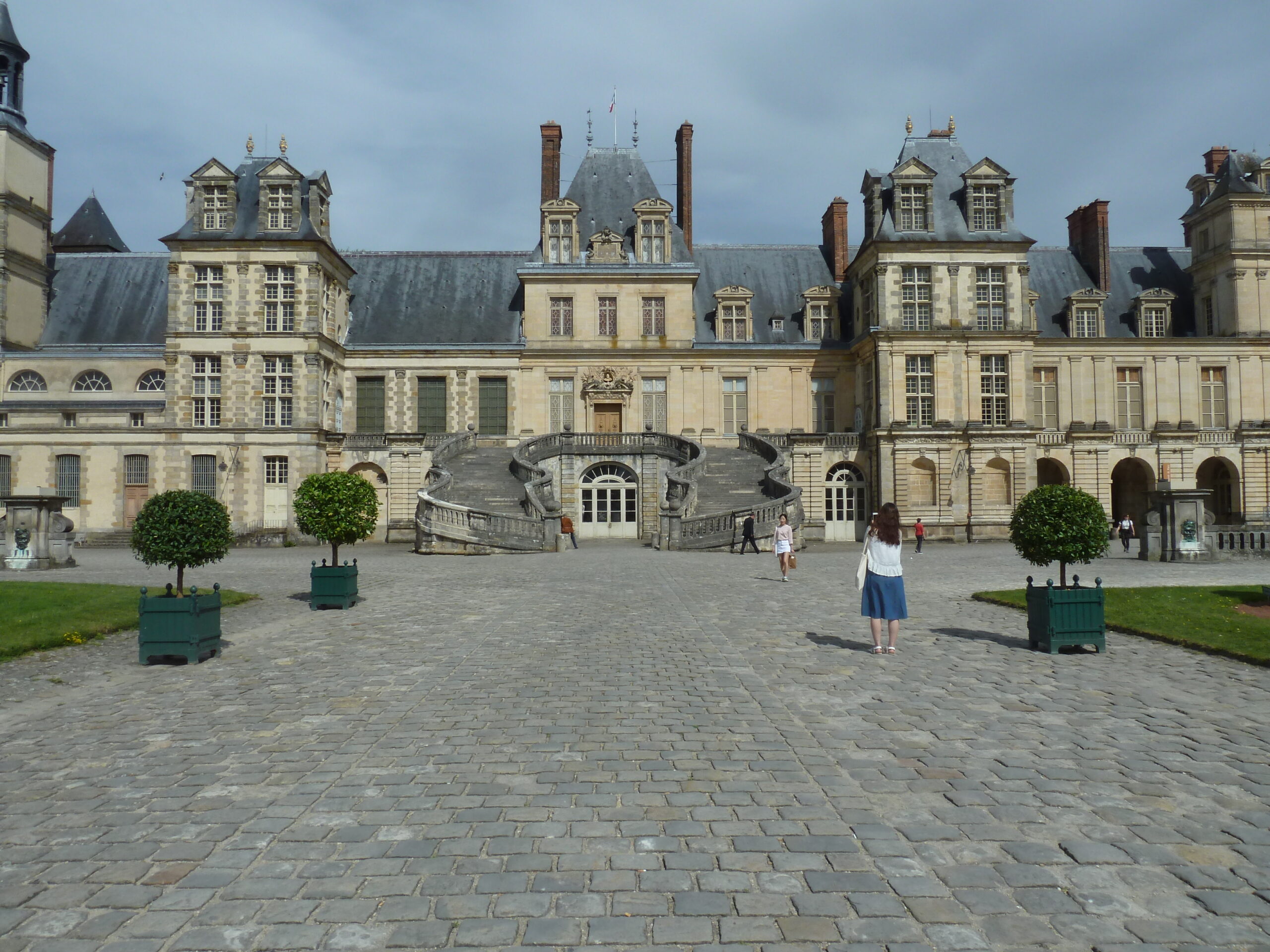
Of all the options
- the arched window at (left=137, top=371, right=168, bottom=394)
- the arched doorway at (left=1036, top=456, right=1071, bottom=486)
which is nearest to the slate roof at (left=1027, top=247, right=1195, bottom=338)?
the arched doorway at (left=1036, top=456, right=1071, bottom=486)

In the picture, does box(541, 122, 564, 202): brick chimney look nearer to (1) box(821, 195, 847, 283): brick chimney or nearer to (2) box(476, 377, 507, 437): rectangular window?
(2) box(476, 377, 507, 437): rectangular window

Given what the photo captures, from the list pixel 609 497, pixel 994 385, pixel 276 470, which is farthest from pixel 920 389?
pixel 276 470

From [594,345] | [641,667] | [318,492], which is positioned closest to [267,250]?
[594,345]

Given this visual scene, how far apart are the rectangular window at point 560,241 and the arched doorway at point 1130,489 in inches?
1045

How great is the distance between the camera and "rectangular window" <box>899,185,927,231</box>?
115 feet

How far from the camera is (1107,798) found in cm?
496

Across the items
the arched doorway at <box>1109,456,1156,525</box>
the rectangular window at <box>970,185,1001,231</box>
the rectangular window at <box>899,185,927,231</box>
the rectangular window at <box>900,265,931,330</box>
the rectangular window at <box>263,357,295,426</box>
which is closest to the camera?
the rectangular window at <box>263,357,295,426</box>

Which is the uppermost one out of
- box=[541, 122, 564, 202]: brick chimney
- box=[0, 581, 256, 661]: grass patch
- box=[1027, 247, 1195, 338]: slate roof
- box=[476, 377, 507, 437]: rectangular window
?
box=[541, 122, 564, 202]: brick chimney

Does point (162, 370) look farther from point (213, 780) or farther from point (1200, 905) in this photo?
point (1200, 905)

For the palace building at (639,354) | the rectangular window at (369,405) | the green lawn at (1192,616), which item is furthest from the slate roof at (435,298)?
the green lawn at (1192,616)

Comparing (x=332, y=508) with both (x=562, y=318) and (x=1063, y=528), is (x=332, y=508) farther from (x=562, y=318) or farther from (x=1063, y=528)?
(x=562, y=318)

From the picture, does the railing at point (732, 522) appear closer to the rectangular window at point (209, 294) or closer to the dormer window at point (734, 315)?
the dormer window at point (734, 315)

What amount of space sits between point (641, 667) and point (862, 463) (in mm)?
29420

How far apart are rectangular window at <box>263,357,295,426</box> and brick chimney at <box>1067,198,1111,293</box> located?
3661 centimetres
